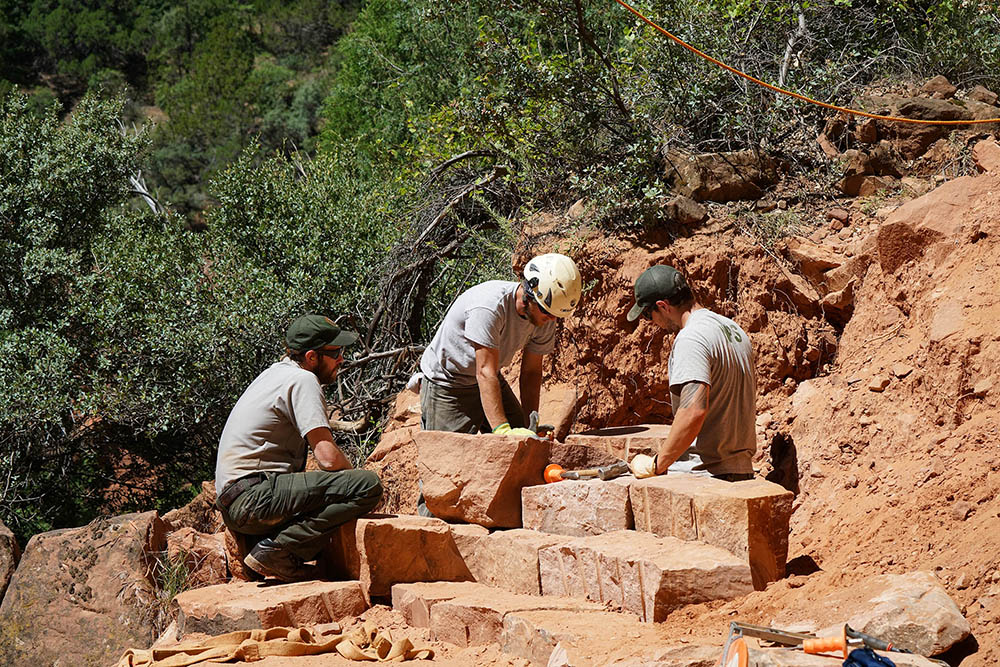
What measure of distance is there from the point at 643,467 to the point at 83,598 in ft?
10.7

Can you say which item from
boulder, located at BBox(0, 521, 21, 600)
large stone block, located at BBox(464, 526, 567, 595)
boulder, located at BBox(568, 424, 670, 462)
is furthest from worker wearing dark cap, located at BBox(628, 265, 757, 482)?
boulder, located at BBox(0, 521, 21, 600)

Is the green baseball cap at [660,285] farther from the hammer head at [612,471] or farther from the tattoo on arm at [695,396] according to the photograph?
the hammer head at [612,471]

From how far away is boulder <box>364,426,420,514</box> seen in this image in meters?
7.41

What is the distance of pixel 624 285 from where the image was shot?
22.8 feet

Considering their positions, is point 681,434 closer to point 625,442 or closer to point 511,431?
point 511,431

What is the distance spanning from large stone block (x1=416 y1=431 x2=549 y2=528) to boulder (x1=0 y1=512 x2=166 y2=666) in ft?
5.71

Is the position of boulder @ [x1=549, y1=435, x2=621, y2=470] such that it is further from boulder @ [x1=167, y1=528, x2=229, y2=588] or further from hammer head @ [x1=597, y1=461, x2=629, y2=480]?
boulder @ [x1=167, y1=528, x2=229, y2=588]

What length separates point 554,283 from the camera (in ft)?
16.9

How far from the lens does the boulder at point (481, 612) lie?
415cm

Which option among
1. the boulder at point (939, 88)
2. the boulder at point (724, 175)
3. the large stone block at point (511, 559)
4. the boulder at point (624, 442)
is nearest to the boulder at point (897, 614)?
the large stone block at point (511, 559)

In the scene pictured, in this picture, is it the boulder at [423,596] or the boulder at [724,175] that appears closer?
the boulder at [423,596]

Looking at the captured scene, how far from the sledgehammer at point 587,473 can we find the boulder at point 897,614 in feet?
4.93

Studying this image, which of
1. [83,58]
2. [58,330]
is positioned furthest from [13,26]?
[58,330]

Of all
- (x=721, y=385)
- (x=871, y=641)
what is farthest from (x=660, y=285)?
(x=871, y=641)
